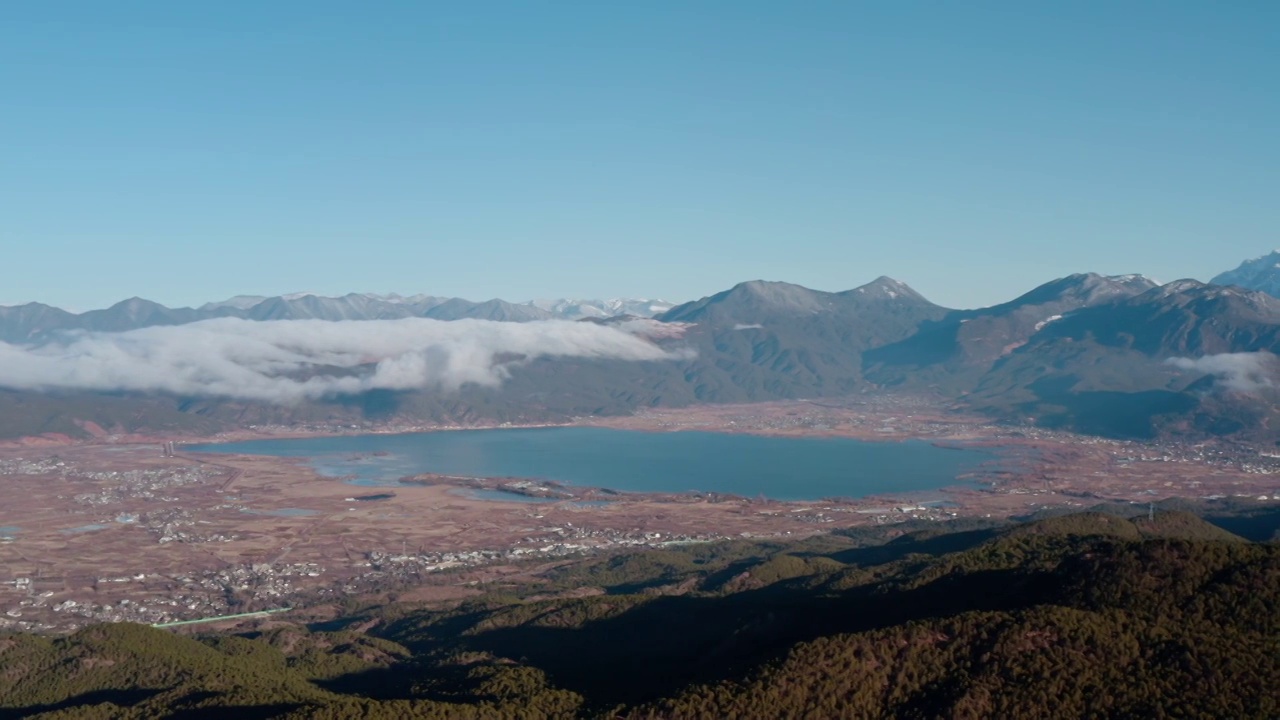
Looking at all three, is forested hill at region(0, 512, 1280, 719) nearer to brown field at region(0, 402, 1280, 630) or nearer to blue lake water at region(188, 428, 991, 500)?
brown field at region(0, 402, 1280, 630)

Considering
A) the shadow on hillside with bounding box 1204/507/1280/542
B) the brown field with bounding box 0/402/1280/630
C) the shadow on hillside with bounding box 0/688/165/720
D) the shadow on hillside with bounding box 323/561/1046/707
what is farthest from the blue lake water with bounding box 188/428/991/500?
the shadow on hillside with bounding box 0/688/165/720

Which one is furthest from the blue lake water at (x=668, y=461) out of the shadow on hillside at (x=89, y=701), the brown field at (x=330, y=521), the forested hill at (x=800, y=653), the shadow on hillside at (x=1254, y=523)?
the shadow on hillside at (x=89, y=701)

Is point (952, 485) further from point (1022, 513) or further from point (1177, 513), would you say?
point (1177, 513)

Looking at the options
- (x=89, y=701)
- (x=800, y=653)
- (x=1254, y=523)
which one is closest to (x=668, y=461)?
(x=1254, y=523)

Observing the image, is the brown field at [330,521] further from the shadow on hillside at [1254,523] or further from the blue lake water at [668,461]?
the shadow on hillside at [1254,523]

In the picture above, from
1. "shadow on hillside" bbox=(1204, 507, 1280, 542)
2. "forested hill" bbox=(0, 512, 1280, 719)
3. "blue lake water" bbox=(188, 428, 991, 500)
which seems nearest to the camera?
"forested hill" bbox=(0, 512, 1280, 719)

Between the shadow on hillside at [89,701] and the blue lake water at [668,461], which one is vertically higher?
the blue lake water at [668,461]

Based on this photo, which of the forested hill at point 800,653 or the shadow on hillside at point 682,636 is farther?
the shadow on hillside at point 682,636
